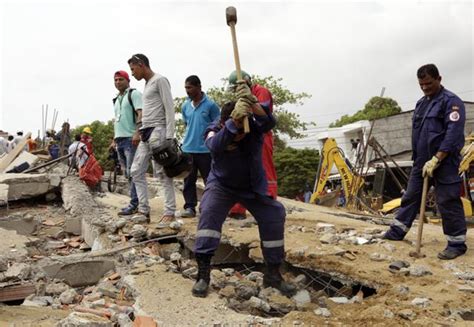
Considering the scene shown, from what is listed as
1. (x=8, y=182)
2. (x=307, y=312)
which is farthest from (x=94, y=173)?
(x=307, y=312)

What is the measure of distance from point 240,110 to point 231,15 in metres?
0.86

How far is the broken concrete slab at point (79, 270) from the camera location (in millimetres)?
4383

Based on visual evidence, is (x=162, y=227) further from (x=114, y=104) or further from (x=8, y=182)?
(x=8, y=182)

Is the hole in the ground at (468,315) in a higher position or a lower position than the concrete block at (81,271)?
lower

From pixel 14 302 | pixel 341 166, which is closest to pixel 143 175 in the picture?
pixel 14 302

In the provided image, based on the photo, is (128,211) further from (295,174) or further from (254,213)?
(295,174)

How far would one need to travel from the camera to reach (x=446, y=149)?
434 centimetres

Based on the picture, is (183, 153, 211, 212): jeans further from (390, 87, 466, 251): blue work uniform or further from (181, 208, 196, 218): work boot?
(390, 87, 466, 251): blue work uniform

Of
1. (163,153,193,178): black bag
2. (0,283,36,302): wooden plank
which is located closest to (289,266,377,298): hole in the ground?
(163,153,193,178): black bag

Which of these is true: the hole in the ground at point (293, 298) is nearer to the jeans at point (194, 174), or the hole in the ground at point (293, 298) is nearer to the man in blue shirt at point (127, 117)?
the jeans at point (194, 174)

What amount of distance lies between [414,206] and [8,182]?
235 inches

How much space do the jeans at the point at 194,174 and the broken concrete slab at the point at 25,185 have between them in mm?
3168

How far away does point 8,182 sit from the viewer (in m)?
7.36

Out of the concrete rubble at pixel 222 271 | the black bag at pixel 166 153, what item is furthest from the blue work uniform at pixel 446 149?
the black bag at pixel 166 153
